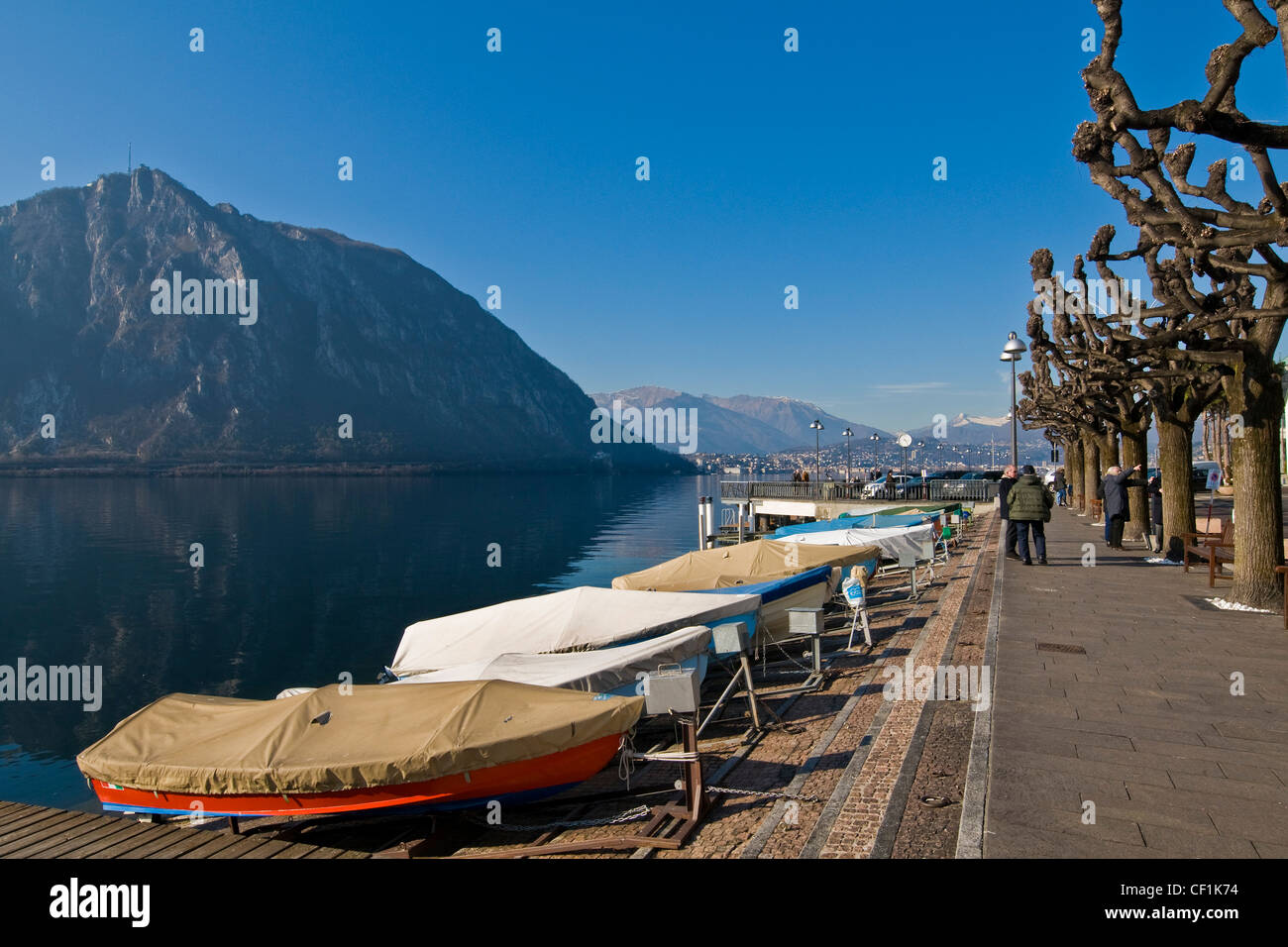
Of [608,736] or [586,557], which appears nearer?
[608,736]

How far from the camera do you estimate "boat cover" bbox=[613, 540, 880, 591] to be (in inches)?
826

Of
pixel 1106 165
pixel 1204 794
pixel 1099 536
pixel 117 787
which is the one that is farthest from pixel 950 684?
pixel 1099 536

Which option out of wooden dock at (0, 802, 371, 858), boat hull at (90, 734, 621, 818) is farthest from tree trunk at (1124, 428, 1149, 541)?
wooden dock at (0, 802, 371, 858)

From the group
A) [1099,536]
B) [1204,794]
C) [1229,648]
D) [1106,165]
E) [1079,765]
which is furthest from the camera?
[1099,536]

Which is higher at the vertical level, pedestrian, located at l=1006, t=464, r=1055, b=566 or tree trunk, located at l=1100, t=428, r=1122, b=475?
tree trunk, located at l=1100, t=428, r=1122, b=475

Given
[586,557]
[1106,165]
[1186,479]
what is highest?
[1106,165]

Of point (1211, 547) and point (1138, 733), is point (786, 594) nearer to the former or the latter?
point (1211, 547)

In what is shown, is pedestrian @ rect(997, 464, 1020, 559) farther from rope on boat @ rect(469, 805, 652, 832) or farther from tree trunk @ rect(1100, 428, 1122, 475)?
rope on boat @ rect(469, 805, 652, 832)

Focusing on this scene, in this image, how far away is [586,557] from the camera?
59.9 m

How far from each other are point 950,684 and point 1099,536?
1962 cm

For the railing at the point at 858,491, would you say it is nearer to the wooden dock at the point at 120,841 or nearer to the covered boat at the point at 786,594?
the covered boat at the point at 786,594

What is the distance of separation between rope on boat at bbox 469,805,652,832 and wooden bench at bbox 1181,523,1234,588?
12.5m

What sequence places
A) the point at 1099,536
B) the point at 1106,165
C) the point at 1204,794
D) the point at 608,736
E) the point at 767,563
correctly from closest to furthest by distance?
the point at 1204,794
the point at 608,736
the point at 1106,165
the point at 767,563
the point at 1099,536
